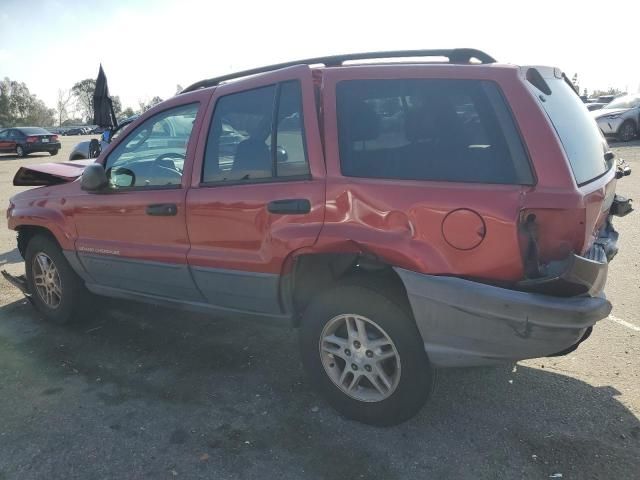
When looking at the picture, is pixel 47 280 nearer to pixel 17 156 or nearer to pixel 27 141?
pixel 27 141

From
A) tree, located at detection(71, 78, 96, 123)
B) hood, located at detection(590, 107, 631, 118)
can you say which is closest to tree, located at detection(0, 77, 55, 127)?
tree, located at detection(71, 78, 96, 123)

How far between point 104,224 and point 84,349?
3.28 ft

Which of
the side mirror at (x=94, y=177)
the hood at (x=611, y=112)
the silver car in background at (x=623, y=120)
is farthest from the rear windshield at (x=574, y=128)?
the hood at (x=611, y=112)

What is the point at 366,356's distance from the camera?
2.80 metres

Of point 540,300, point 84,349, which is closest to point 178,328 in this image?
point 84,349

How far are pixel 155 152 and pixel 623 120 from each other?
18.2 metres

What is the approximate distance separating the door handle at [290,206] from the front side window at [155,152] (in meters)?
0.84

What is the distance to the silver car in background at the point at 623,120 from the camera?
57.1 ft

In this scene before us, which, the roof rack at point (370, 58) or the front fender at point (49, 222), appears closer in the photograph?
the roof rack at point (370, 58)

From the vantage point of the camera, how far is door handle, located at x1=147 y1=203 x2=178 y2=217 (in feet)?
11.1

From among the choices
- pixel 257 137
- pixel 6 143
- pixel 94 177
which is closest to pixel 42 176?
pixel 94 177

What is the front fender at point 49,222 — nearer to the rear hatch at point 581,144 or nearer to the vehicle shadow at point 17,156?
the rear hatch at point 581,144

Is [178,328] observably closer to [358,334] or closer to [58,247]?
[58,247]

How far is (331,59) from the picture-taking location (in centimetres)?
300
